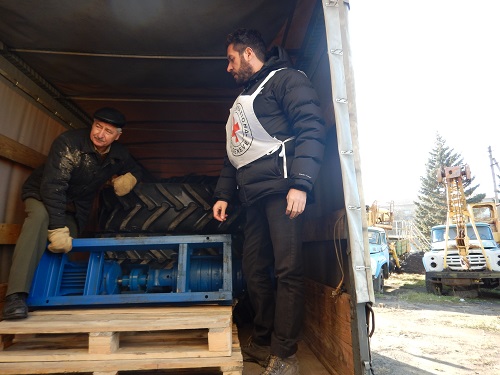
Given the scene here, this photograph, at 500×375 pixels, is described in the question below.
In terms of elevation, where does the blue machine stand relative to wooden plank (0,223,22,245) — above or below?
below

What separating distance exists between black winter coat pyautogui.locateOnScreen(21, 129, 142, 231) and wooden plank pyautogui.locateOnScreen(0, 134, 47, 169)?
9.0 inches

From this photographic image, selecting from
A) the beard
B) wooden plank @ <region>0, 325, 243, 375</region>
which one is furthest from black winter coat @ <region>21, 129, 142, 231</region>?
the beard

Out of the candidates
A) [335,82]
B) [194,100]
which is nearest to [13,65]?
[194,100]

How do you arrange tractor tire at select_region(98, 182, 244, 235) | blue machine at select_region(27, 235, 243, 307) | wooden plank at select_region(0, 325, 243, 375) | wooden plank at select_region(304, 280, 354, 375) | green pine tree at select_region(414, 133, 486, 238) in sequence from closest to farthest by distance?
wooden plank at select_region(0, 325, 243, 375) → wooden plank at select_region(304, 280, 354, 375) → blue machine at select_region(27, 235, 243, 307) → tractor tire at select_region(98, 182, 244, 235) → green pine tree at select_region(414, 133, 486, 238)

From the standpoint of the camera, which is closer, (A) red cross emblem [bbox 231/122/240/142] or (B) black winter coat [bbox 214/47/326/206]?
(B) black winter coat [bbox 214/47/326/206]

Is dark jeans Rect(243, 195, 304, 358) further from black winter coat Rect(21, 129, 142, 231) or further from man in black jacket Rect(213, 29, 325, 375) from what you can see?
black winter coat Rect(21, 129, 142, 231)

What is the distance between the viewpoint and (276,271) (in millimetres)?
2320

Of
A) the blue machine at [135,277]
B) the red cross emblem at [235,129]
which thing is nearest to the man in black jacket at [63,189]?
the blue machine at [135,277]

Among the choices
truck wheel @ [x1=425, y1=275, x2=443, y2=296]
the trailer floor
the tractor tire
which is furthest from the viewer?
truck wheel @ [x1=425, y1=275, x2=443, y2=296]

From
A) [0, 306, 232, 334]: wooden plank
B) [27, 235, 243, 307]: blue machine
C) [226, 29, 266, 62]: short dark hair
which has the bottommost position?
[0, 306, 232, 334]: wooden plank

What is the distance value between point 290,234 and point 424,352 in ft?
14.5

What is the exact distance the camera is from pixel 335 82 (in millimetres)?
2123

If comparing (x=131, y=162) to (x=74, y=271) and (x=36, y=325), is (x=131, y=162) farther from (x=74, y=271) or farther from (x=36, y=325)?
(x=36, y=325)

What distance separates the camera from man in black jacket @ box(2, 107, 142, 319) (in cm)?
246
